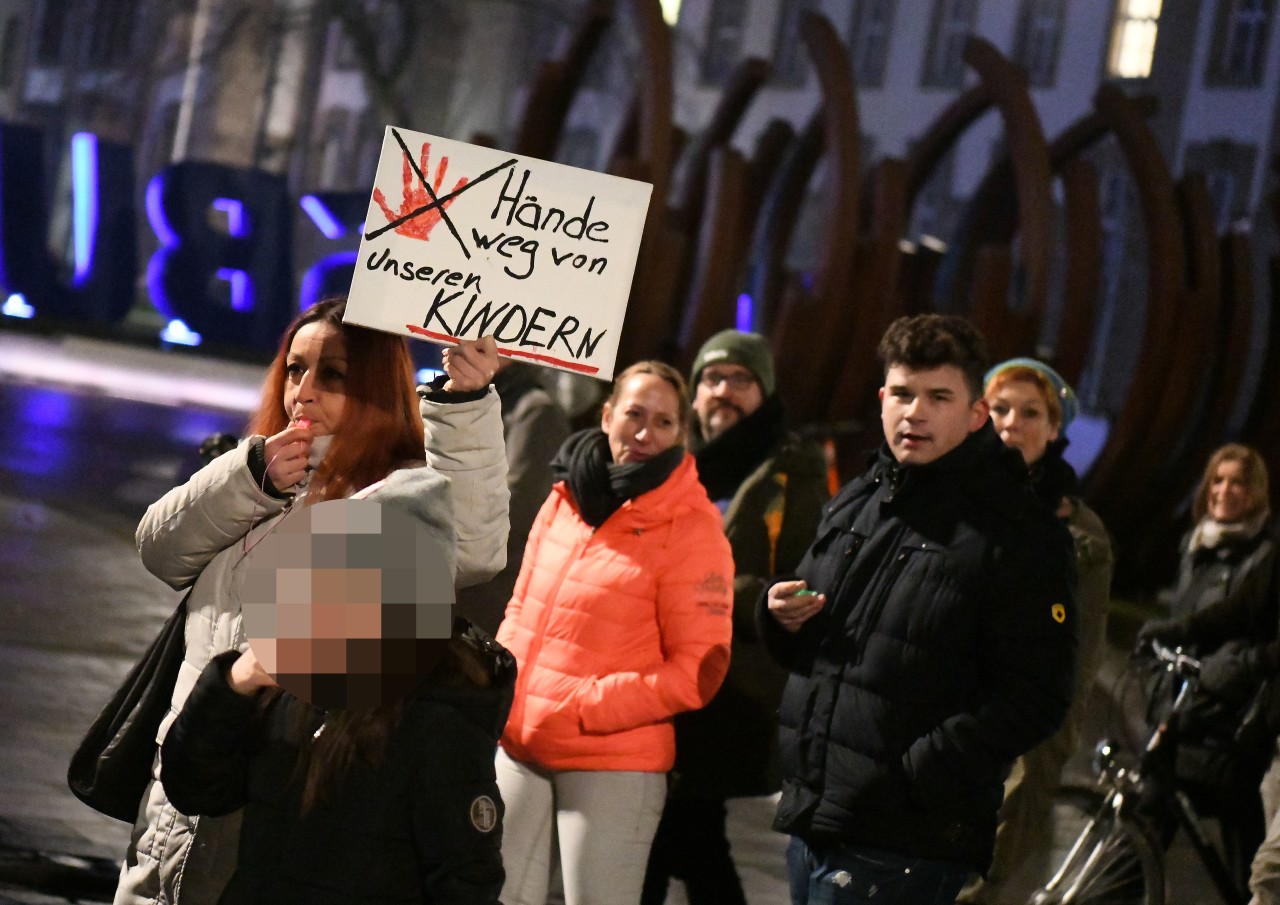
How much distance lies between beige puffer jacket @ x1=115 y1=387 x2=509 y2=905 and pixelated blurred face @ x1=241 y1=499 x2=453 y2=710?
701mm

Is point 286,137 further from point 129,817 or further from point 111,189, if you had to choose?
point 129,817

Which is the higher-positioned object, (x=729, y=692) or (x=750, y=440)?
(x=750, y=440)

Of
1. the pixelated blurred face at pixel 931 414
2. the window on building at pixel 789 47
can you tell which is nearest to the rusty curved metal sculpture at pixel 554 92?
the pixelated blurred face at pixel 931 414

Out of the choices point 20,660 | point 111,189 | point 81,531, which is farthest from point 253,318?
point 20,660

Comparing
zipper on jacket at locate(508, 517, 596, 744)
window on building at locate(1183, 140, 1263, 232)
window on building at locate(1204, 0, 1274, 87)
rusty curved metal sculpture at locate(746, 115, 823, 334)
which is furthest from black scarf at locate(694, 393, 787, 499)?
window on building at locate(1204, 0, 1274, 87)

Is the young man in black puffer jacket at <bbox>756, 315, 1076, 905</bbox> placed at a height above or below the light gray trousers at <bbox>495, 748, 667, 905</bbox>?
above

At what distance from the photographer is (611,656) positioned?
172 inches

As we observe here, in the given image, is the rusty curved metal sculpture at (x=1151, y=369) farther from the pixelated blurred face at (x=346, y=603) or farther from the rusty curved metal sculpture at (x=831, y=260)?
the pixelated blurred face at (x=346, y=603)

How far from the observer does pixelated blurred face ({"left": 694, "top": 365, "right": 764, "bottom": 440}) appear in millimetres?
5418

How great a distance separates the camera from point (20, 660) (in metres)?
7.65

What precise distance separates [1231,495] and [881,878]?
295cm

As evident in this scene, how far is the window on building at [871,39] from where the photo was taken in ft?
95.7

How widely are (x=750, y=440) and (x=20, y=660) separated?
3963 millimetres

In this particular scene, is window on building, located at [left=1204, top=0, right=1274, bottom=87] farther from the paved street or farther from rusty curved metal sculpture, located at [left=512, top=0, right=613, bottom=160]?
rusty curved metal sculpture, located at [left=512, top=0, right=613, bottom=160]
